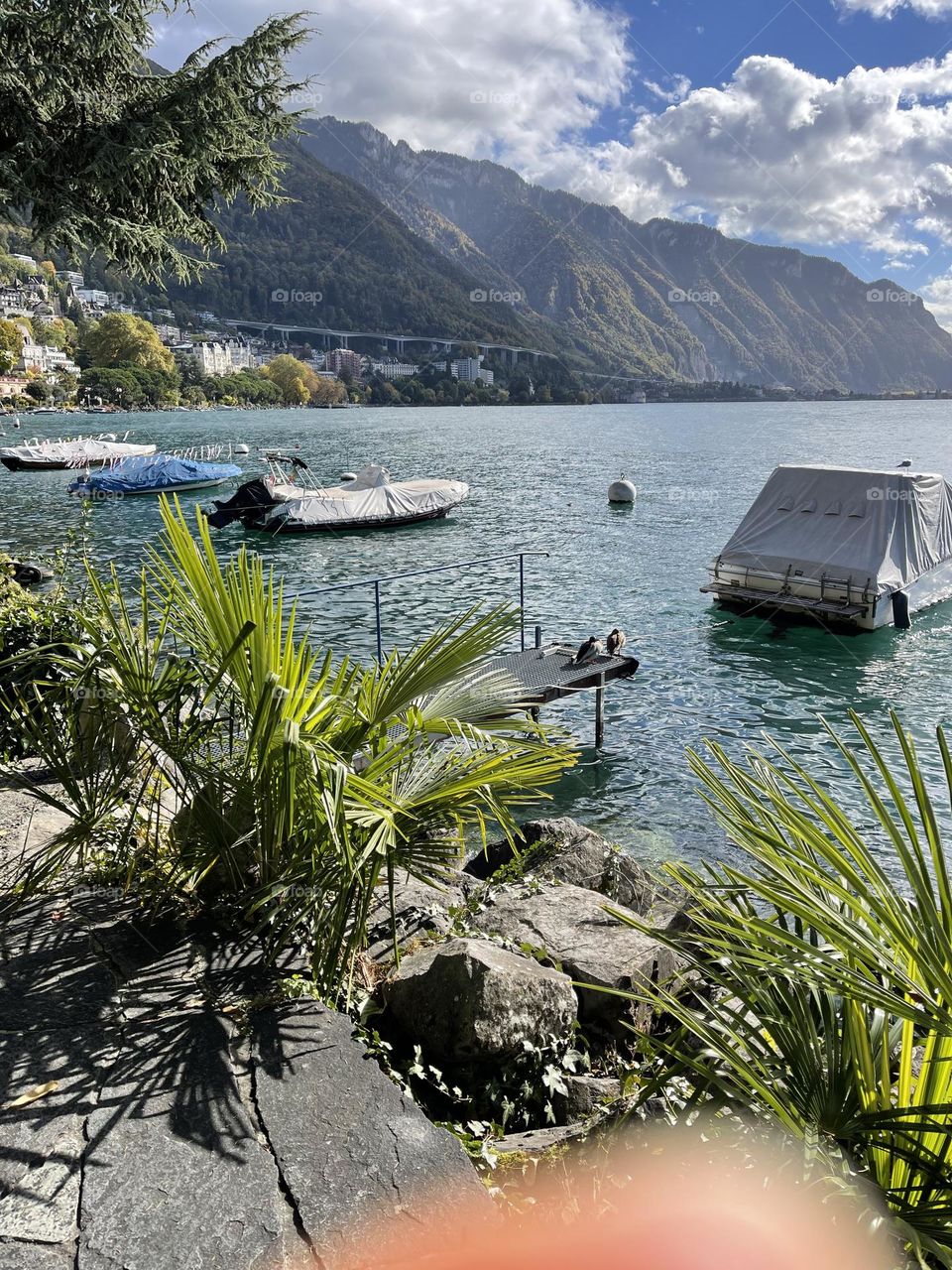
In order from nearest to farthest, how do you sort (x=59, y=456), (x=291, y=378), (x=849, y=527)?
(x=849, y=527), (x=59, y=456), (x=291, y=378)

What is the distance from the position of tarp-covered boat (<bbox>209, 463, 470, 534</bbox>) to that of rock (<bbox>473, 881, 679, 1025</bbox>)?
2958cm

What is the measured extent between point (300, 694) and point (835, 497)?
62.5 feet

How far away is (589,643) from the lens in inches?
531

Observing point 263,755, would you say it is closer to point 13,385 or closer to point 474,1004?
point 474,1004

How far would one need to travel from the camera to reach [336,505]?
34.4 meters

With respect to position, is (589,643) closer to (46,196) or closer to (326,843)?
(46,196)

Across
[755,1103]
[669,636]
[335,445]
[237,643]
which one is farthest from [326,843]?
[335,445]

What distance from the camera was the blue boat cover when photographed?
40.7 meters

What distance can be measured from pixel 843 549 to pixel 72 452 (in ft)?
157

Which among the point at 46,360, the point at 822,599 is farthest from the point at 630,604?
the point at 46,360

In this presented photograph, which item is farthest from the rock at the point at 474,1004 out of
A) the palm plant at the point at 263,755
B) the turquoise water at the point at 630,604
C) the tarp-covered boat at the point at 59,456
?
the tarp-covered boat at the point at 59,456

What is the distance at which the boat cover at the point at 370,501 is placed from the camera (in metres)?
34.2

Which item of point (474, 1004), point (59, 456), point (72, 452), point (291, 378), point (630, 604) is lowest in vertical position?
point (630, 604)

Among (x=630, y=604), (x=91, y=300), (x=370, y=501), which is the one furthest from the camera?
(x=91, y=300)
